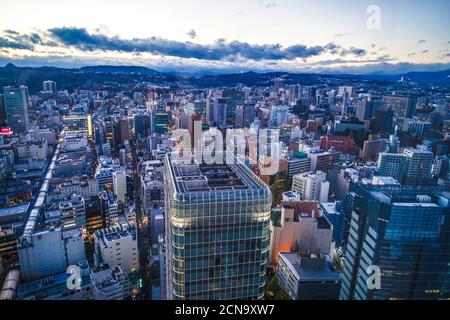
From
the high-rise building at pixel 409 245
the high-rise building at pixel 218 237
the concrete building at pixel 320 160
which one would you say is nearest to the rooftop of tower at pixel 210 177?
the high-rise building at pixel 218 237

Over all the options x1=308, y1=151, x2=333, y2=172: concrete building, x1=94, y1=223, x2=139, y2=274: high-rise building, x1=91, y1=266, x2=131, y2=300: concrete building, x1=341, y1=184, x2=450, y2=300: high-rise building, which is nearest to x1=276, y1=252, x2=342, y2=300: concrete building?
x1=341, y1=184, x2=450, y2=300: high-rise building

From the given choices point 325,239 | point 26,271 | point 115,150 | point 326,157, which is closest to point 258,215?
point 325,239

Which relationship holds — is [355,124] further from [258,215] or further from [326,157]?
[258,215]

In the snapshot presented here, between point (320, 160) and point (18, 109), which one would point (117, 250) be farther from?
point (18, 109)

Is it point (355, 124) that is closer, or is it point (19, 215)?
point (19, 215)

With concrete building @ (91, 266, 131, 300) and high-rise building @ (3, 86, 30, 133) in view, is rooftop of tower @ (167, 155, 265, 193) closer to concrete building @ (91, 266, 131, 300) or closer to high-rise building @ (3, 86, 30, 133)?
concrete building @ (91, 266, 131, 300)

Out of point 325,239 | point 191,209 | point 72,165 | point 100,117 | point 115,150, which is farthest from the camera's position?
point 100,117
